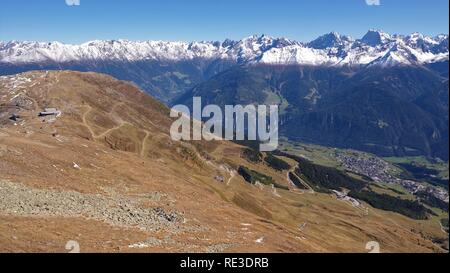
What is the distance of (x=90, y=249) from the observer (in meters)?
55.8

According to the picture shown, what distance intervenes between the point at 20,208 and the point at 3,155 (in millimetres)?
27210

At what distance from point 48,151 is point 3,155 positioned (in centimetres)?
1317

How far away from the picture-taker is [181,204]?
8975 cm

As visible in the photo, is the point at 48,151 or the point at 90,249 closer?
the point at 90,249

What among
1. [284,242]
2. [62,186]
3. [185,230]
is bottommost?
[284,242]

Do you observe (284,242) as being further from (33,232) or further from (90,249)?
(33,232)
